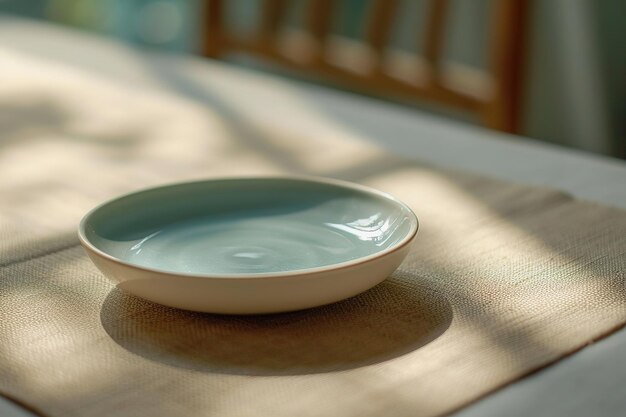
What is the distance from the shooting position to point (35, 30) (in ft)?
5.05

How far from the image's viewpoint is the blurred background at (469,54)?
1.49 meters

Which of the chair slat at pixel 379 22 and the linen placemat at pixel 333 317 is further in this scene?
the chair slat at pixel 379 22

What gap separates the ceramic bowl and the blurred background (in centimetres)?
81

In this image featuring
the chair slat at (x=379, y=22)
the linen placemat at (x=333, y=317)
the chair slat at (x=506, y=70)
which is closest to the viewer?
the linen placemat at (x=333, y=317)

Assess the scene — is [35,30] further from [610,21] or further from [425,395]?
[425,395]

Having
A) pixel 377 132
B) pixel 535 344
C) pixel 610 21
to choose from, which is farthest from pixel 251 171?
pixel 610 21

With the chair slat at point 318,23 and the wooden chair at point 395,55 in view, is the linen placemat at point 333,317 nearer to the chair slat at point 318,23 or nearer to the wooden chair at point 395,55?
the wooden chair at point 395,55

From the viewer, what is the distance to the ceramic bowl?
1.77ft

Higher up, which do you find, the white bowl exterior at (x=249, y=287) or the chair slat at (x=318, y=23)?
the white bowl exterior at (x=249, y=287)

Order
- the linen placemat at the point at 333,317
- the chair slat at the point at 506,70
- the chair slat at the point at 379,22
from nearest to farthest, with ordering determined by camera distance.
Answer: the linen placemat at the point at 333,317 → the chair slat at the point at 506,70 → the chair slat at the point at 379,22

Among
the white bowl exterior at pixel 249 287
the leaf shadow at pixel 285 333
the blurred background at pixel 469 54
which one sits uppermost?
the white bowl exterior at pixel 249 287

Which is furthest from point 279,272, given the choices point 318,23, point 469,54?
point 469,54

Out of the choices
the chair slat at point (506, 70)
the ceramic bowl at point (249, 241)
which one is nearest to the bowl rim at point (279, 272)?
the ceramic bowl at point (249, 241)

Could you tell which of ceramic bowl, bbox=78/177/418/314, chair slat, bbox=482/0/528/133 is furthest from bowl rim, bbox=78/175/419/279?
chair slat, bbox=482/0/528/133
